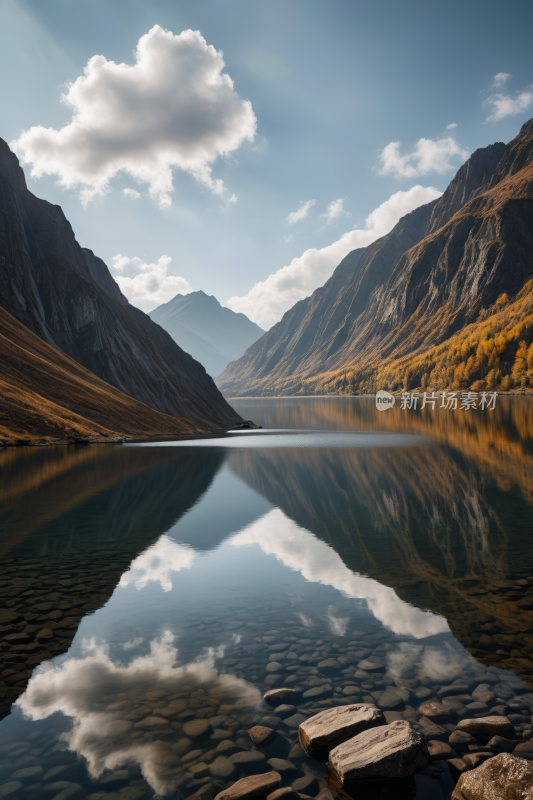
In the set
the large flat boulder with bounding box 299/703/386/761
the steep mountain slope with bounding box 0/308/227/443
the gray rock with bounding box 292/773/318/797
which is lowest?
the gray rock with bounding box 292/773/318/797

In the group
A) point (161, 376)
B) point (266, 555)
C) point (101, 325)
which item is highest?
point (101, 325)

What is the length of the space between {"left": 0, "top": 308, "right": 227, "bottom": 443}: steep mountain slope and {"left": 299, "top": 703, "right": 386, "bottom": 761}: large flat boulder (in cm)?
6561

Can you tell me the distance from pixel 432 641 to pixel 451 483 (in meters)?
27.9

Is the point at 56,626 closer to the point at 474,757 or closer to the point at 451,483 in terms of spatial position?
the point at 474,757

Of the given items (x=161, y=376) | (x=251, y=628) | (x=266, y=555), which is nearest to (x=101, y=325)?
(x=161, y=376)

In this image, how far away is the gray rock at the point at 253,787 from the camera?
7539mm

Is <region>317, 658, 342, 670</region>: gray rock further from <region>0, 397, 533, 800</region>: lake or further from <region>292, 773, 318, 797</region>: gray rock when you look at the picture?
<region>292, 773, 318, 797</region>: gray rock

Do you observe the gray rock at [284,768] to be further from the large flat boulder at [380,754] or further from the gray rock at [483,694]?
the gray rock at [483,694]

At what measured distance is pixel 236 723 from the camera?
950cm

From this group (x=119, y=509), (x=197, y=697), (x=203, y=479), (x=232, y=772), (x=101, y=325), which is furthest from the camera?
(x=101, y=325)

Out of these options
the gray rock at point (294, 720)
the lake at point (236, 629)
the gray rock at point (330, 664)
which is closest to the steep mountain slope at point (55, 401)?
the lake at point (236, 629)

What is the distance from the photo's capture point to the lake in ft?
28.8

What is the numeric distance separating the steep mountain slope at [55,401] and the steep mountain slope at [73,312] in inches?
388

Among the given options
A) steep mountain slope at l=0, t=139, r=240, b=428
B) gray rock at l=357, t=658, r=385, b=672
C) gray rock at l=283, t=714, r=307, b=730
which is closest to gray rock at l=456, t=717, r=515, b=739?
gray rock at l=357, t=658, r=385, b=672
